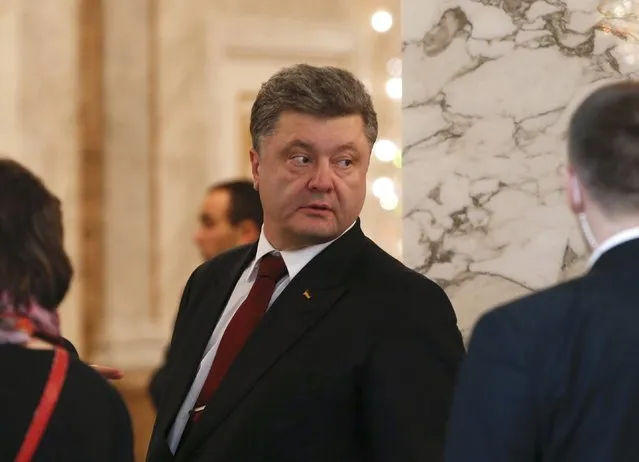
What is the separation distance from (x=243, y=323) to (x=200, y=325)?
20cm

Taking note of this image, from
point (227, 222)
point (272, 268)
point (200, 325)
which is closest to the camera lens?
point (272, 268)

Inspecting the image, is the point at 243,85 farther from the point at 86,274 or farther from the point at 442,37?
the point at 442,37

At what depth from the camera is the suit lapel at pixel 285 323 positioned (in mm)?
2766

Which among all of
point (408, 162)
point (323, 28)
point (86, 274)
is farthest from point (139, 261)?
point (408, 162)

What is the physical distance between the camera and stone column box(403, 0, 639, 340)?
331 cm

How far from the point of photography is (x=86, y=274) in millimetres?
8453

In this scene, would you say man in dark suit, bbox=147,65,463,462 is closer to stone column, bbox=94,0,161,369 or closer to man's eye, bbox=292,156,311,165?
man's eye, bbox=292,156,311,165

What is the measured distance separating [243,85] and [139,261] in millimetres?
A: 1569

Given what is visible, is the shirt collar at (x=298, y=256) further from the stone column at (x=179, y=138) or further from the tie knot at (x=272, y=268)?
the stone column at (x=179, y=138)

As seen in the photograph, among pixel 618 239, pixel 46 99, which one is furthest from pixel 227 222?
pixel 618 239

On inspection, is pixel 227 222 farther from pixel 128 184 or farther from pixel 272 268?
pixel 128 184

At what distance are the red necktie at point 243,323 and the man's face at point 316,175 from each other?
8 cm

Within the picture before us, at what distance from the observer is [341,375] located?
8.76 feet

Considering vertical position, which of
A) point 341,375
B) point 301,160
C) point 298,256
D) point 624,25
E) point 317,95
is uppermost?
point 624,25
